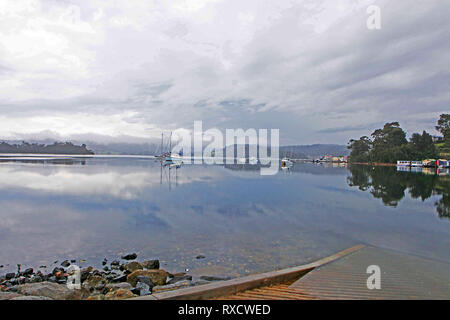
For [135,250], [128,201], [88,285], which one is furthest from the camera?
[128,201]

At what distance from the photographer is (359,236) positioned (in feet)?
42.5

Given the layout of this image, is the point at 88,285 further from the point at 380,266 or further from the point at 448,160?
the point at 448,160

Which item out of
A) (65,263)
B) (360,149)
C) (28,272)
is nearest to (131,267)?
(65,263)

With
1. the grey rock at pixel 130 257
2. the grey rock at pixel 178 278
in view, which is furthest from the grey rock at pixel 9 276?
the grey rock at pixel 178 278

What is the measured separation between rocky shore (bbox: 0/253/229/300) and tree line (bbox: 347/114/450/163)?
428 feet

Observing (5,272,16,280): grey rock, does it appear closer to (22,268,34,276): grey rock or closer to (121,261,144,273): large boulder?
(22,268,34,276): grey rock

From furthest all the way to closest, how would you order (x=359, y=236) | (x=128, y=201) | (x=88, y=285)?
(x=128, y=201) < (x=359, y=236) < (x=88, y=285)

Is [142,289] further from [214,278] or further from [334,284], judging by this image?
[334,284]

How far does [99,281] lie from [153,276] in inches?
57.7

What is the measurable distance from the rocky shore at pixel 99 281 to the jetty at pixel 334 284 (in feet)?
6.84

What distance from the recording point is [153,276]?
7.68 meters
